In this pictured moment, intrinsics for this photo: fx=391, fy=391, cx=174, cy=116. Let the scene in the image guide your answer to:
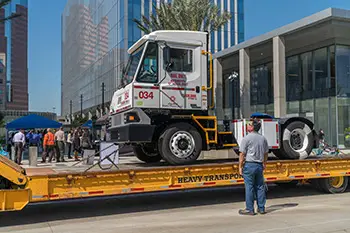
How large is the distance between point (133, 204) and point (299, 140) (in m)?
4.51

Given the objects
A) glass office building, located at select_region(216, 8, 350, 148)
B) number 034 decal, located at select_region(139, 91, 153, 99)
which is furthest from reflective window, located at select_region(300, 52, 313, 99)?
number 034 decal, located at select_region(139, 91, 153, 99)

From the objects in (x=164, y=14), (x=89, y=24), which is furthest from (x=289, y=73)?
(x=89, y=24)

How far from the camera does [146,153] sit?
10367mm

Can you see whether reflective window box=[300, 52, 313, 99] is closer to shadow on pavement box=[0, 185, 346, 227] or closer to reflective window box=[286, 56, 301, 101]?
reflective window box=[286, 56, 301, 101]

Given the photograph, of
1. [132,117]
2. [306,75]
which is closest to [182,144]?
[132,117]

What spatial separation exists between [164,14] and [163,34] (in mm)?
15294

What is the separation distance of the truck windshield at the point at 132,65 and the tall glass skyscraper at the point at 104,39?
77.7ft

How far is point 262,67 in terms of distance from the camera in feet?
114

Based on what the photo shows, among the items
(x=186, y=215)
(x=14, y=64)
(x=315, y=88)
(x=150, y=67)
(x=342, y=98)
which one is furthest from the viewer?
(x=14, y=64)

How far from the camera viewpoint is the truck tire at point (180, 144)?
27.5ft

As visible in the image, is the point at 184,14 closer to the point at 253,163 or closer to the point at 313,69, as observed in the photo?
the point at 313,69

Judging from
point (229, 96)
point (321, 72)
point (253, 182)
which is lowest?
point (253, 182)

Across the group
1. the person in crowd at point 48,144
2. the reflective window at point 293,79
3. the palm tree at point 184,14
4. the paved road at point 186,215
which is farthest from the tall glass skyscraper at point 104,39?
the paved road at point 186,215

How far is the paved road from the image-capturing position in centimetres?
663
